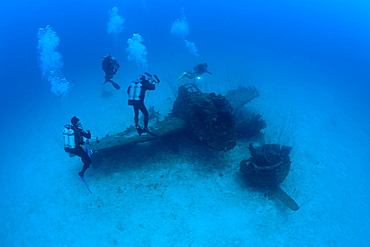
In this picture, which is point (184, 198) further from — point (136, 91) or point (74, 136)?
point (74, 136)

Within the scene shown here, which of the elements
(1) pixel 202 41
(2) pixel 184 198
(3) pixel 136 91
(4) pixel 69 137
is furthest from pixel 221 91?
(1) pixel 202 41

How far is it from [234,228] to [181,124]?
4.36 meters

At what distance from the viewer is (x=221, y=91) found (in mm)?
18172

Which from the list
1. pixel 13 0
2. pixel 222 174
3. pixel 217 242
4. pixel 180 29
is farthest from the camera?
pixel 13 0

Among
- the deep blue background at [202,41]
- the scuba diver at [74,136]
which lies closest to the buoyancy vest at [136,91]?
the scuba diver at [74,136]

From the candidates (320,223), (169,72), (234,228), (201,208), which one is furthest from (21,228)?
(169,72)

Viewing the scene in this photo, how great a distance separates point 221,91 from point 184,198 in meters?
11.7

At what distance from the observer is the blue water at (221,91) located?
7.87 metres

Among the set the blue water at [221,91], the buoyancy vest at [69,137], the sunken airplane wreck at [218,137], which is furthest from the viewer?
the sunken airplane wreck at [218,137]

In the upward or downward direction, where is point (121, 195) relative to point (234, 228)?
upward

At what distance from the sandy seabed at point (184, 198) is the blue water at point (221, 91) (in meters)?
0.05

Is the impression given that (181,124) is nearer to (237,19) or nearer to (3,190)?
(3,190)

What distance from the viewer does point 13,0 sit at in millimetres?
153875

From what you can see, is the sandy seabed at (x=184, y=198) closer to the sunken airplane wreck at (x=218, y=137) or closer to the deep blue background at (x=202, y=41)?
the sunken airplane wreck at (x=218, y=137)
